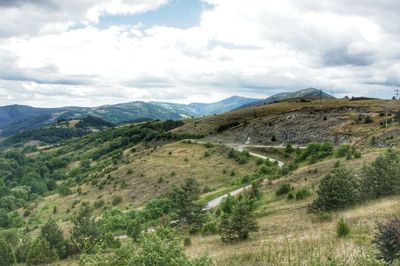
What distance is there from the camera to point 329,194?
25.1 metres

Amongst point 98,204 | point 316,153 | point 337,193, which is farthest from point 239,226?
point 98,204

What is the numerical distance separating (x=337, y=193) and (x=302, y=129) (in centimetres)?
6995

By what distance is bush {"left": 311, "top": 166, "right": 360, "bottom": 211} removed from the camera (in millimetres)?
24609

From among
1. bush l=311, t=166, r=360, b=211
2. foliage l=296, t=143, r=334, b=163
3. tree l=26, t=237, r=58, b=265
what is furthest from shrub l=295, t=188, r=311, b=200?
tree l=26, t=237, r=58, b=265

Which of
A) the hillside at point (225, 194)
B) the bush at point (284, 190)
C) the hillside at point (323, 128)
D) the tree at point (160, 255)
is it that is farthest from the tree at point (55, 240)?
the hillside at point (323, 128)

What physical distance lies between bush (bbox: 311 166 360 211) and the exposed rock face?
46911 mm

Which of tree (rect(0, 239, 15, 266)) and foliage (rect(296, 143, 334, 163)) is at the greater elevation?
foliage (rect(296, 143, 334, 163))

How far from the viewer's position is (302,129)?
92562mm

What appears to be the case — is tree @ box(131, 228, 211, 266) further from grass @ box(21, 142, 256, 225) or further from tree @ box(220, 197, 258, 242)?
grass @ box(21, 142, 256, 225)

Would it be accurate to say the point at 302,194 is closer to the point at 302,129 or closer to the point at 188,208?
the point at 188,208

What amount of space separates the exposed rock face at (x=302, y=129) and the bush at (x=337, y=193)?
46911mm

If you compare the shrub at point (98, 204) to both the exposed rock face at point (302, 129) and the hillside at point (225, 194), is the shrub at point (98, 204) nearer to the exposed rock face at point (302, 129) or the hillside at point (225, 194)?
the hillside at point (225, 194)

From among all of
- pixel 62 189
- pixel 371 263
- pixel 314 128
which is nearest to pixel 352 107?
pixel 314 128

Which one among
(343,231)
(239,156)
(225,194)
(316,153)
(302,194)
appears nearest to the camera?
(343,231)
